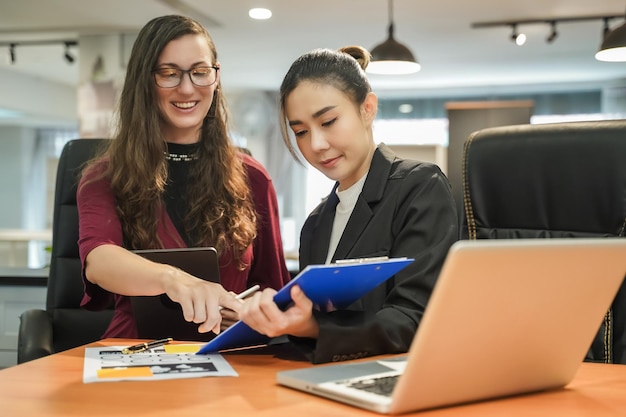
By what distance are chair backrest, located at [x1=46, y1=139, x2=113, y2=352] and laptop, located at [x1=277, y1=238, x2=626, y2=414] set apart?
121 centimetres

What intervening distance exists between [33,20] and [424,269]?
21.5 feet

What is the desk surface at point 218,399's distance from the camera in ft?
2.78

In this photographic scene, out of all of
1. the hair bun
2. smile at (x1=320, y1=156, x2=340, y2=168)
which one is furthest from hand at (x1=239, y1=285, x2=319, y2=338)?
the hair bun

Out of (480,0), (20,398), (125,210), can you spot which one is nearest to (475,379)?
(20,398)

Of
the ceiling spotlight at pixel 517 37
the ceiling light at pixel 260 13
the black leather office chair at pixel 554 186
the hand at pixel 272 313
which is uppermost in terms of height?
the ceiling light at pixel 260 13

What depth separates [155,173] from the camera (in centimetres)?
185

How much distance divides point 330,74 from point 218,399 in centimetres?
83

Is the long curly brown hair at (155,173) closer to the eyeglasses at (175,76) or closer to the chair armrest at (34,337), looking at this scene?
the eyeglasses at (175,76)

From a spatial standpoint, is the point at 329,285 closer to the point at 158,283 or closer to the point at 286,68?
the point at 158,283

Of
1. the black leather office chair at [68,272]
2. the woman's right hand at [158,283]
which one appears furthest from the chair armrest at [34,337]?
the woman's right hand at [158,283]

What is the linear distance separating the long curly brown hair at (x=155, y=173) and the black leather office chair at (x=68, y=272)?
21 centimetres

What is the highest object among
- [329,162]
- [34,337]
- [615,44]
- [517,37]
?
[517,37]

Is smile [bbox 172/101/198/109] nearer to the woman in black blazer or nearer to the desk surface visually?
the woman in black blazer

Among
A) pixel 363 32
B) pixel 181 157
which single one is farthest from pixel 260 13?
pixel 181 157
